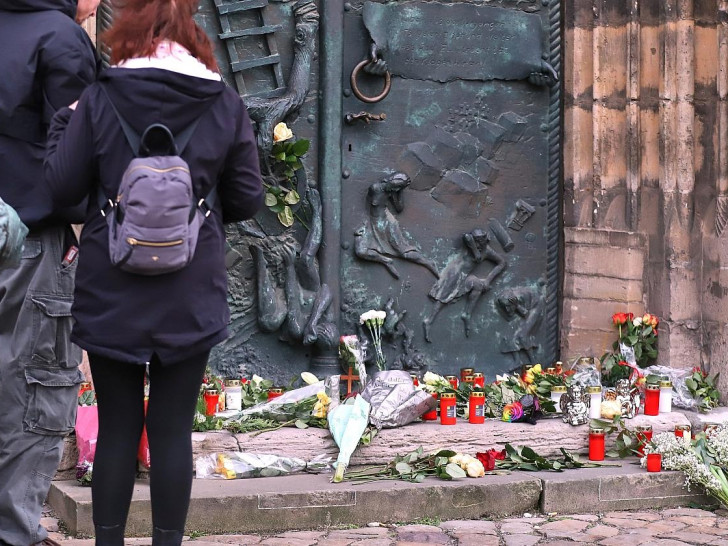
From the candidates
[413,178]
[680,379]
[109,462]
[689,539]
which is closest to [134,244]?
[109,462]

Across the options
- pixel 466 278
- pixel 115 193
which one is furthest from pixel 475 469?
pixel 115 193

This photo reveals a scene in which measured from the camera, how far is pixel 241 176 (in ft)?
11.3

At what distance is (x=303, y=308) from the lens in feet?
21.1

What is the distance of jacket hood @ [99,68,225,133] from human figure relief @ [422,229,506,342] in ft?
11.7

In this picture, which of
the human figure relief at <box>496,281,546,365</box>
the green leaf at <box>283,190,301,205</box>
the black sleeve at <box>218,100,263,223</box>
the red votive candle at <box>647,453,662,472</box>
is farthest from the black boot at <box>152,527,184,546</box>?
the human figure relief at <box>496,281,546,365</box>

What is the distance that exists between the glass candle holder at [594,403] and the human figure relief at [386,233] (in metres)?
1.25

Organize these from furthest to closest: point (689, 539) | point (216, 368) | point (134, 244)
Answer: point (216, 368), point (689, 539), point (134, 244)

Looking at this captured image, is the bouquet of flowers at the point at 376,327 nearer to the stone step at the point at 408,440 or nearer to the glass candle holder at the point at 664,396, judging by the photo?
the stone step at the point at 408,440

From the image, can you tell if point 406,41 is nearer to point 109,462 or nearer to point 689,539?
point 689,539

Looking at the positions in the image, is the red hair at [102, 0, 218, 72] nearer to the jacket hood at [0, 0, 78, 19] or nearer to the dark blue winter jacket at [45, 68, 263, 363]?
the dark blue winter jacket at [45, 68, 263, 363]

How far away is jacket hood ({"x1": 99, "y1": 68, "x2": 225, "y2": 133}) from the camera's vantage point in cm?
325

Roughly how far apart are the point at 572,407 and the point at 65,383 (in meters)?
2.86

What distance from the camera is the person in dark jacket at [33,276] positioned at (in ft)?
11.9

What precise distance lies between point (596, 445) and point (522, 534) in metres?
0.96
